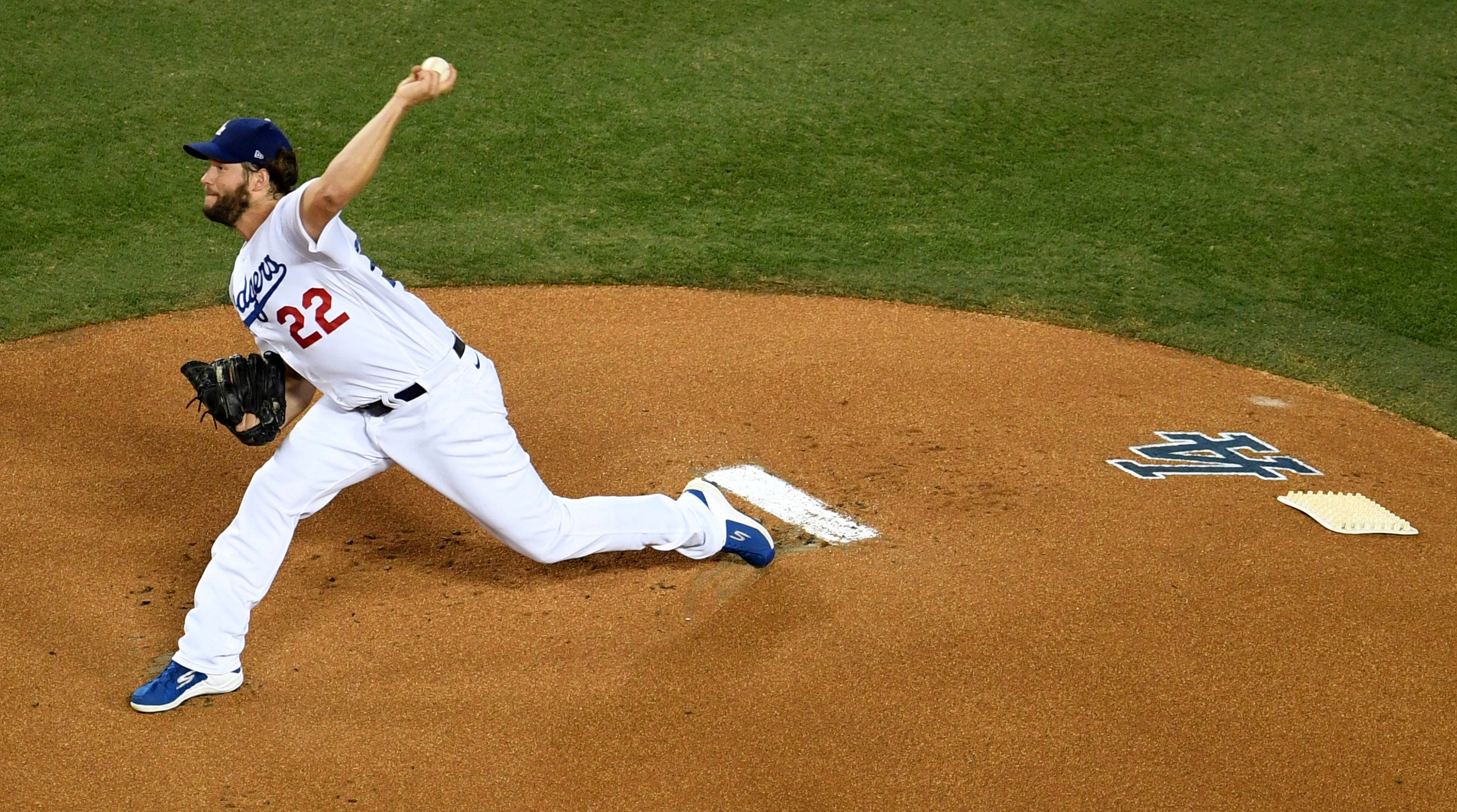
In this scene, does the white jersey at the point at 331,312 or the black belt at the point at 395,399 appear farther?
the black belt at the point at 395,399

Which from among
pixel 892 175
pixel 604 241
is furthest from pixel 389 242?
pixel 892 175

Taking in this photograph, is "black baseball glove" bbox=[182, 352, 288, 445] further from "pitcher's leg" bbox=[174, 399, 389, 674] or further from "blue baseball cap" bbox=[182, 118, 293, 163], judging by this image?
"blue baseball cap" bbox=[182, 118, 293, 163]

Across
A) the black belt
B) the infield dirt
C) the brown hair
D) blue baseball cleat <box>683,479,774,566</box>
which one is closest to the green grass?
the infield dirt

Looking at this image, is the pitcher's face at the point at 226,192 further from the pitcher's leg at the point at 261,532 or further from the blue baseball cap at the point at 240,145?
the pitcher's leg at the point at 261,532

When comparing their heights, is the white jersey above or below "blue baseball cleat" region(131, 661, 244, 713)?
above

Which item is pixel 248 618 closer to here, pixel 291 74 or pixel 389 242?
pixel 389 242

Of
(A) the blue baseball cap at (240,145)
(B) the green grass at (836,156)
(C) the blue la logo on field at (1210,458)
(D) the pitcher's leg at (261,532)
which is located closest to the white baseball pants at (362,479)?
(D) the pitcher's leg at (261,532)
